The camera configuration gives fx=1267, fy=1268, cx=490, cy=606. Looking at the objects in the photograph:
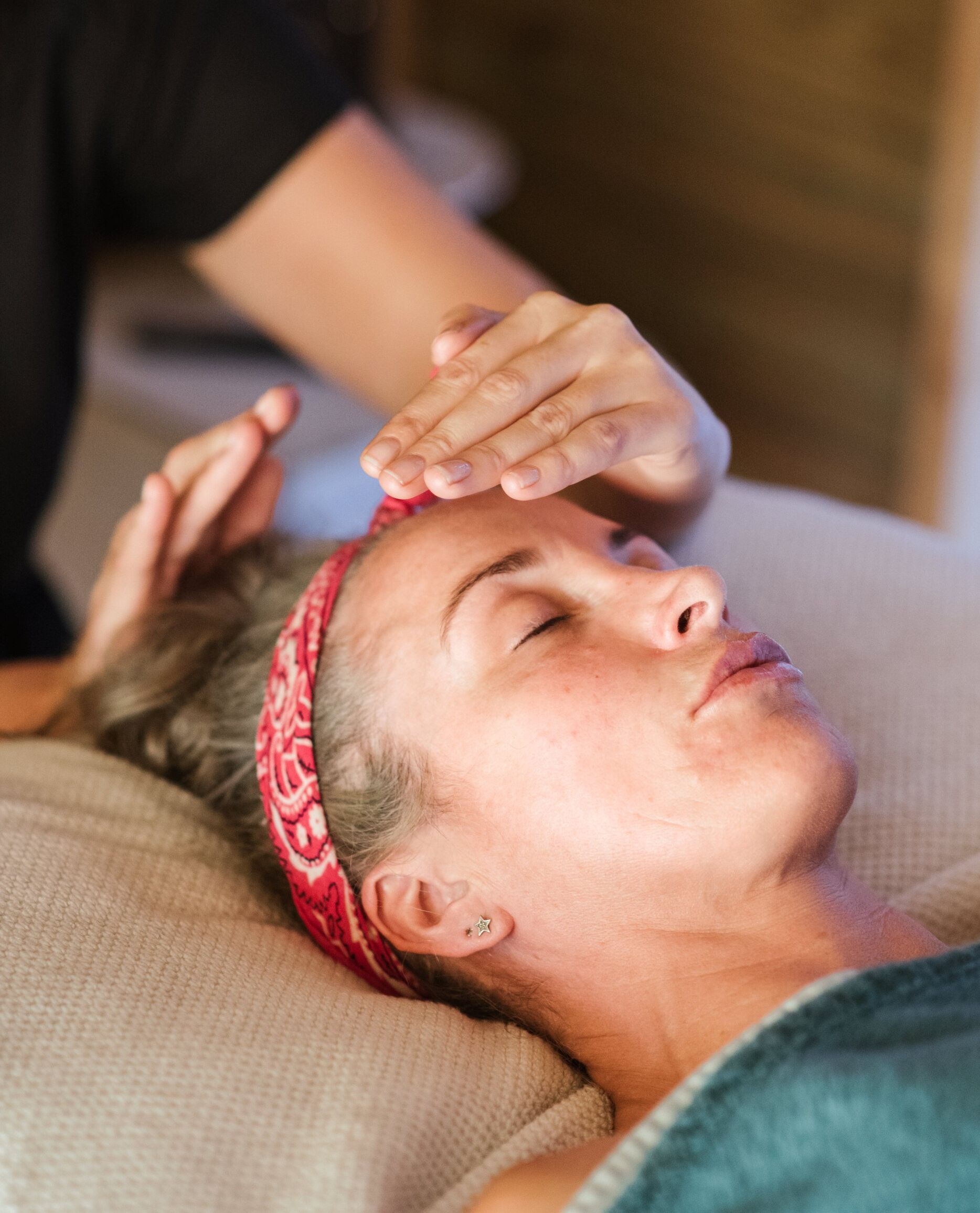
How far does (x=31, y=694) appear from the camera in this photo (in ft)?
3.68

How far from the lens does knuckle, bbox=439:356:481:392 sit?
2.42 ft

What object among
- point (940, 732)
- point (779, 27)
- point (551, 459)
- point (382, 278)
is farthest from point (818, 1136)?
point (779, 27)

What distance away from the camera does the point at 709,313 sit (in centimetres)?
277

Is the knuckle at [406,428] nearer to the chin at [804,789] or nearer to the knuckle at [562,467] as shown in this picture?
the knuckle at [562,467]

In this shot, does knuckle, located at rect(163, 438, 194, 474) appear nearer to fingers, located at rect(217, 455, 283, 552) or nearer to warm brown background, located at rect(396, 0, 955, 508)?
fingers, located at rect(217, 455, 283, 552)

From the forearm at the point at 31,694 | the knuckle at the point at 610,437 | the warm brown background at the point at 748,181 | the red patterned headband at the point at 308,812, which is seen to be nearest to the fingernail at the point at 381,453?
the knuckle at the point at 610,437

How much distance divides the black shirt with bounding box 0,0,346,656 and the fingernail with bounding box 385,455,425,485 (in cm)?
55

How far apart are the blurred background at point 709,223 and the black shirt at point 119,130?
0.56m

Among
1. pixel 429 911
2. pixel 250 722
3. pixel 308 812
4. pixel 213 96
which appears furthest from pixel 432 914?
pixel 213 96

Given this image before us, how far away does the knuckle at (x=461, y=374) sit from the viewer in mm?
738

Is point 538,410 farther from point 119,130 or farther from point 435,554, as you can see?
point 119,130

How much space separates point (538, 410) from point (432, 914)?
337mm

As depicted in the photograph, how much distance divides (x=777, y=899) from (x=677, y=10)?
7.33 feet

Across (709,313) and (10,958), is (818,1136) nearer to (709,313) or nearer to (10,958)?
(10,958)
